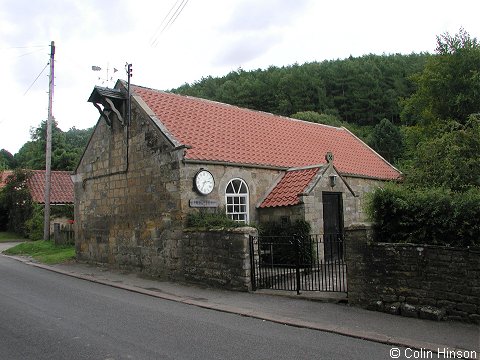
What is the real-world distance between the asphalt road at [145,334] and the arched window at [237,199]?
496cm

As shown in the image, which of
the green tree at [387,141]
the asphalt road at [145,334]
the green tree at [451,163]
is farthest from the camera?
the green tree at [387,141]

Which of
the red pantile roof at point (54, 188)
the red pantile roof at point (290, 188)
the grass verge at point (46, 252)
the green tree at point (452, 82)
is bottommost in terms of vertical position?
the grass verge at point (46, 252)

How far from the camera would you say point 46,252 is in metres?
21.6

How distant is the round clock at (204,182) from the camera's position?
13.2 m

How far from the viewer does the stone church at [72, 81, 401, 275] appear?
44.4 feet

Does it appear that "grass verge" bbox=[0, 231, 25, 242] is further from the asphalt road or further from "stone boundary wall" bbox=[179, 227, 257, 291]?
"stone boundary wall" bbox=[179, 227, 257, 291]

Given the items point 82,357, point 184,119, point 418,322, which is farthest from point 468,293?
point 184,119

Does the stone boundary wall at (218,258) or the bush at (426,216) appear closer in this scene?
the bush at (426,216)

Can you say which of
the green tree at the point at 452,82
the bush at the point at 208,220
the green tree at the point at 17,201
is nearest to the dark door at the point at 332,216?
the bush at the point at 208,220

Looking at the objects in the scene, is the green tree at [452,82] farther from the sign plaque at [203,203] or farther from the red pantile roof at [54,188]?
the red pantile roof at [54,188]

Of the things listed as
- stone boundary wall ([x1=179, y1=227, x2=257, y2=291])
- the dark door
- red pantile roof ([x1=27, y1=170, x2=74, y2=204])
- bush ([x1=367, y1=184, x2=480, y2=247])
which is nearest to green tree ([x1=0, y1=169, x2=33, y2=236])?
red pantile roof ([x1=27, y1=170, x2=74, y2=204])

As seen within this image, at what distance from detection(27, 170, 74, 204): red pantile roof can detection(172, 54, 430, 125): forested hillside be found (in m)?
27.8

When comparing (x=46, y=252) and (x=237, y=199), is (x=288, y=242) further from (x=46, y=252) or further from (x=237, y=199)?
(x=46, y=252)

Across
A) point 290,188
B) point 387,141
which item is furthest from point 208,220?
point 387,141
